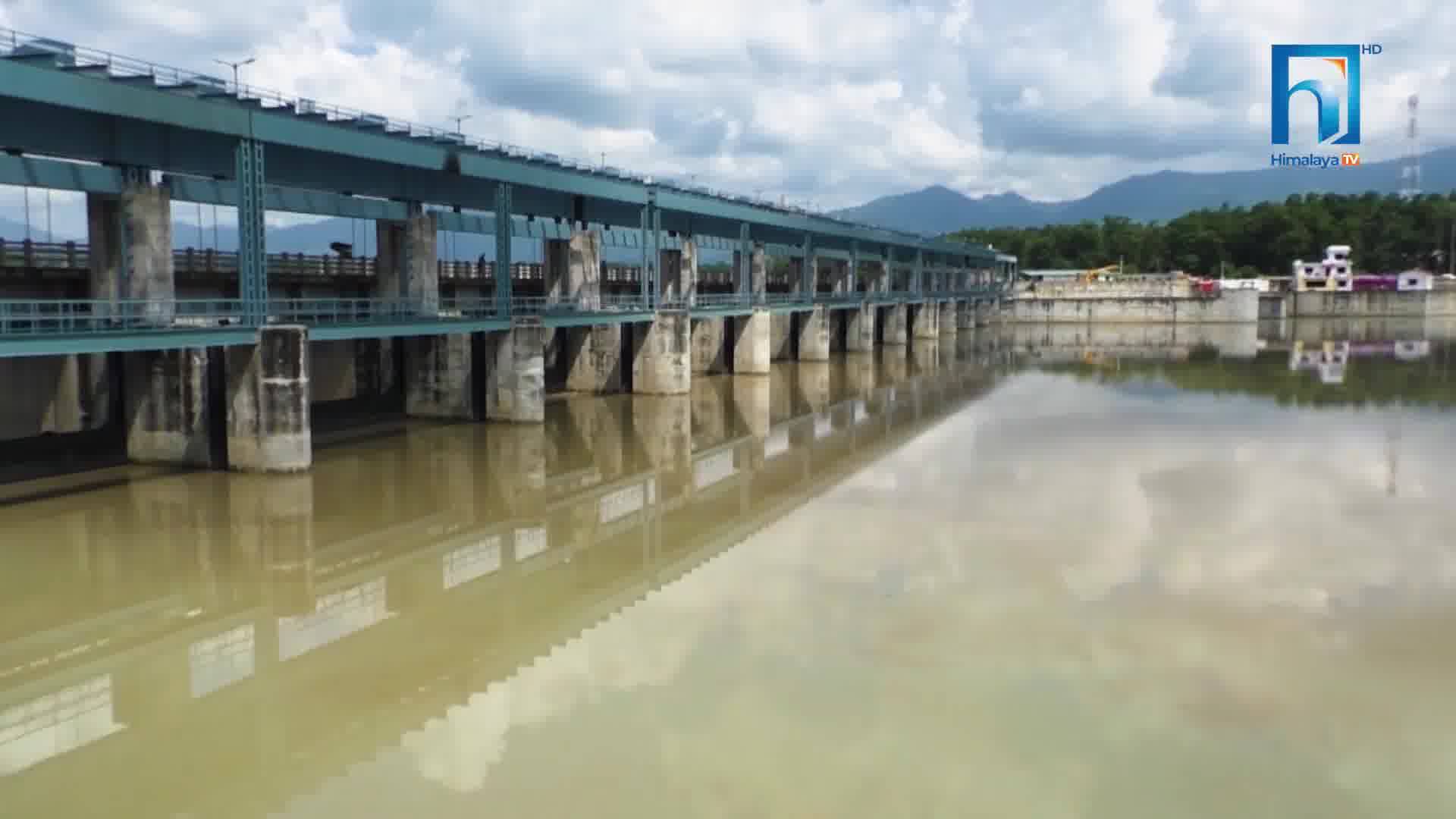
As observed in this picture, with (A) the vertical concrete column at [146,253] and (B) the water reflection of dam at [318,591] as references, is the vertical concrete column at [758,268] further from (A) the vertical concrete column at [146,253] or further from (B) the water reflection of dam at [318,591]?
(A) the vertical concrete column at [146,253]

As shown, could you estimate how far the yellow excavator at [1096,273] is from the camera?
130 m

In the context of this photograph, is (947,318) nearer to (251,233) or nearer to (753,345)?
(753,345)

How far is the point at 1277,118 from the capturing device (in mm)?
54656

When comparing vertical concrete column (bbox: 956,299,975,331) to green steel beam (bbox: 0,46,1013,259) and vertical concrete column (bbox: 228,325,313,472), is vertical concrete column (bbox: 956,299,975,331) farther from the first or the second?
vertical concrete column (bbox: 228,325,313,472)

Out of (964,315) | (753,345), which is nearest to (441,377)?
(753,345)

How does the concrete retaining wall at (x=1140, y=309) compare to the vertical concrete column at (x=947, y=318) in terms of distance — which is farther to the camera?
the concrete retaining wall at (x=1140, y=309)

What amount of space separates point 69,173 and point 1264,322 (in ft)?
361

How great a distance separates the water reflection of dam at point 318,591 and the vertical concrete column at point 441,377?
2.80m

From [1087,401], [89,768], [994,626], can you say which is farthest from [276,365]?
[1087,401]

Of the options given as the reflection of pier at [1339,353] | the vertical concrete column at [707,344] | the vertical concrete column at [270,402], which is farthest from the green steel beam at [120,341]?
the reflection of pier at [1339,353]

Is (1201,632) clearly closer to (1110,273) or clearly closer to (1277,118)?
(1277,118)

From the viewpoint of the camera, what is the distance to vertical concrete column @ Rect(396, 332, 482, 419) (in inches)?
1319

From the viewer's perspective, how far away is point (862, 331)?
219 ft

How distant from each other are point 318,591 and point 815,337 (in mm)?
44858
